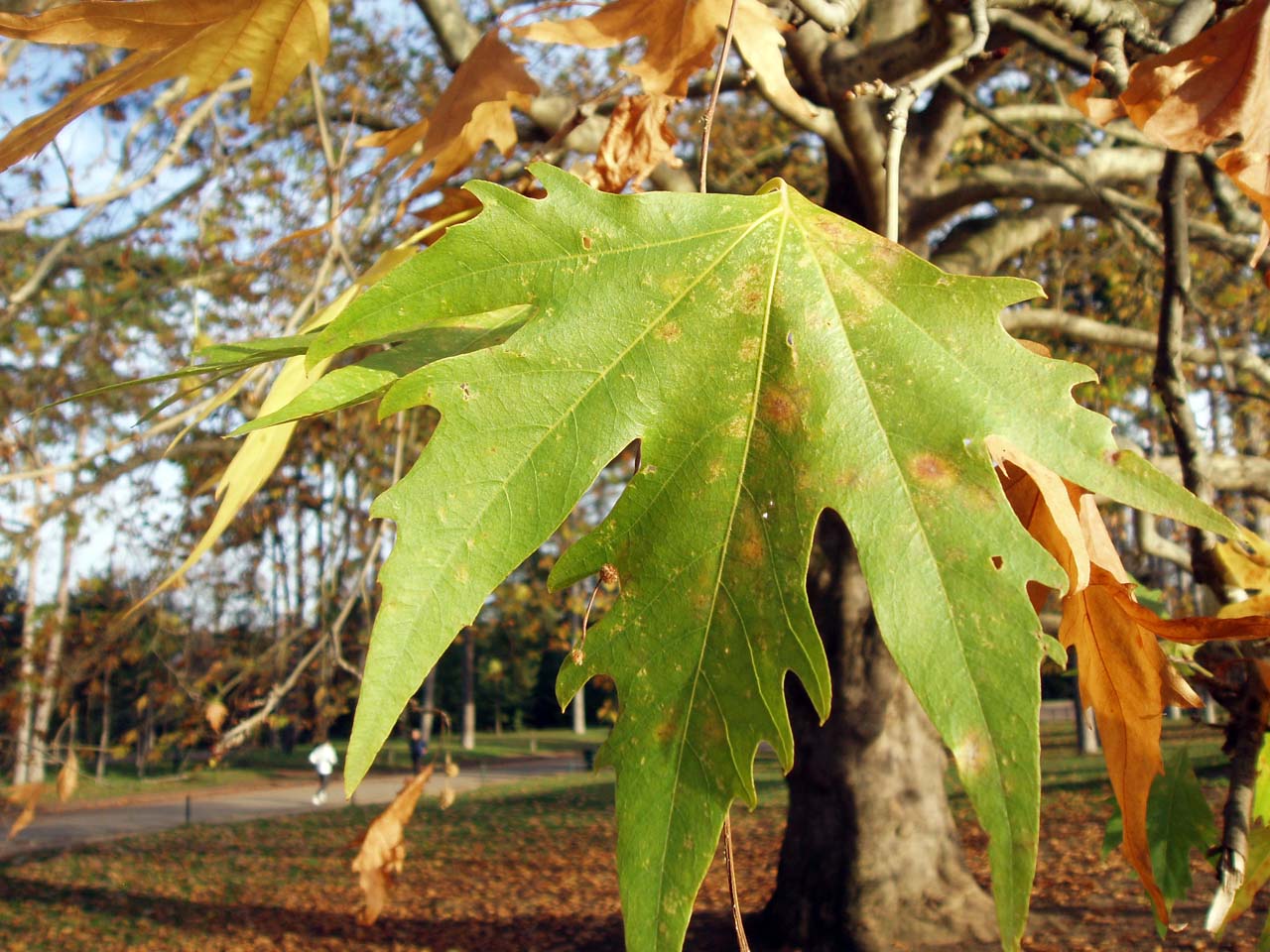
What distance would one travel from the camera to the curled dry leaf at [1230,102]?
1111 mm

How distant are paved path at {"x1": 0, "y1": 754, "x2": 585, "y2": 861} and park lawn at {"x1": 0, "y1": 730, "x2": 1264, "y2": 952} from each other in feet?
5.43

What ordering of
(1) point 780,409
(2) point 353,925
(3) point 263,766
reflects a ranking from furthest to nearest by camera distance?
(3) point 263,766 → (2) point 353,925 → (1) point 780,409

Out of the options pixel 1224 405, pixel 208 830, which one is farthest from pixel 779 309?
pixel 208 830

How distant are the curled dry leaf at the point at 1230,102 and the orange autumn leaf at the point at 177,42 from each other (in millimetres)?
1101

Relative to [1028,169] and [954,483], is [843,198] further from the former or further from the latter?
[954,483]

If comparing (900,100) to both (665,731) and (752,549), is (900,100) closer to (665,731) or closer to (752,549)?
(752,549)

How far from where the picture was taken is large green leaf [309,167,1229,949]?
76 centimetres

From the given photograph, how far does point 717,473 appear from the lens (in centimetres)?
88

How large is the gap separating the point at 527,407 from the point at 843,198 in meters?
5.66

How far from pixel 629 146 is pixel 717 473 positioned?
0.99 metres

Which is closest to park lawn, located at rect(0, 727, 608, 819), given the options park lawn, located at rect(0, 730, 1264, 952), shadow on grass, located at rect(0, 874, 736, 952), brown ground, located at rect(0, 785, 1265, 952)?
park lawn, located at rect(0, 730, 1264, 952)

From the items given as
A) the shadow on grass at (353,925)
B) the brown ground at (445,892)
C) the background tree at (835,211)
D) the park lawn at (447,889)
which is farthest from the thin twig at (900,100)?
the shadow on grass at (353,925)

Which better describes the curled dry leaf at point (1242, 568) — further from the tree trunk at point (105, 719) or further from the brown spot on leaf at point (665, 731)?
the tree trunk at point (105, 719)

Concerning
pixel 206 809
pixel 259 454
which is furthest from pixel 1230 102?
pixel 206 809
